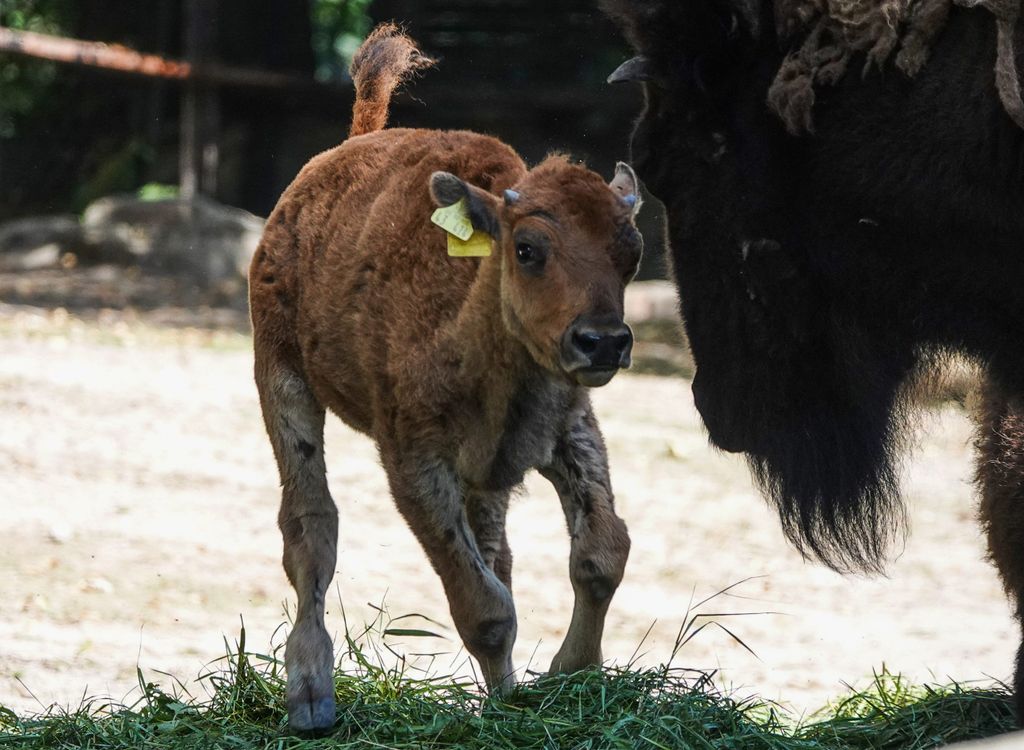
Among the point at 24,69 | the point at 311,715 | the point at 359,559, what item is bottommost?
the point at 359,559

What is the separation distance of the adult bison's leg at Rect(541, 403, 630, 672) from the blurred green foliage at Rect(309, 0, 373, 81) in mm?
14447

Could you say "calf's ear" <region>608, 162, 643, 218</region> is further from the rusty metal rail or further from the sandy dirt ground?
the rusty metal rail

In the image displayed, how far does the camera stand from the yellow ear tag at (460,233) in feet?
12.3

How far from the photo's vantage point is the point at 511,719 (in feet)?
12.5

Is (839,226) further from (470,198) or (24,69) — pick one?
(24,69)

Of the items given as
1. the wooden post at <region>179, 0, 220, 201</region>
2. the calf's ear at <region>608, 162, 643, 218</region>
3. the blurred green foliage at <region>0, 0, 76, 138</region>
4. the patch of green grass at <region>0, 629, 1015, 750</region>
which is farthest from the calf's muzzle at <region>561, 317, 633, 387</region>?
the blurred green foliage at <region>0, 0, 76, 138</region>

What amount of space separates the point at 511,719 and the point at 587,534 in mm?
521

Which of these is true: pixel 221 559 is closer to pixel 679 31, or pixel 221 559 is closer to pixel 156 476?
pixel 156 476

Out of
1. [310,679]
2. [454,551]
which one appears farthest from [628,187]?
[310,679]

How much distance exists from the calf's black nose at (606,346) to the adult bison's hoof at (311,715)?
126 cm

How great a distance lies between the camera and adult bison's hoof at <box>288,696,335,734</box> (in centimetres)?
389

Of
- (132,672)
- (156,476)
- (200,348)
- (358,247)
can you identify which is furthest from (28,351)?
(358,247)

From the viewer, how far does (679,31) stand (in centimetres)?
359

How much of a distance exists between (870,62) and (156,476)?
5.31m
